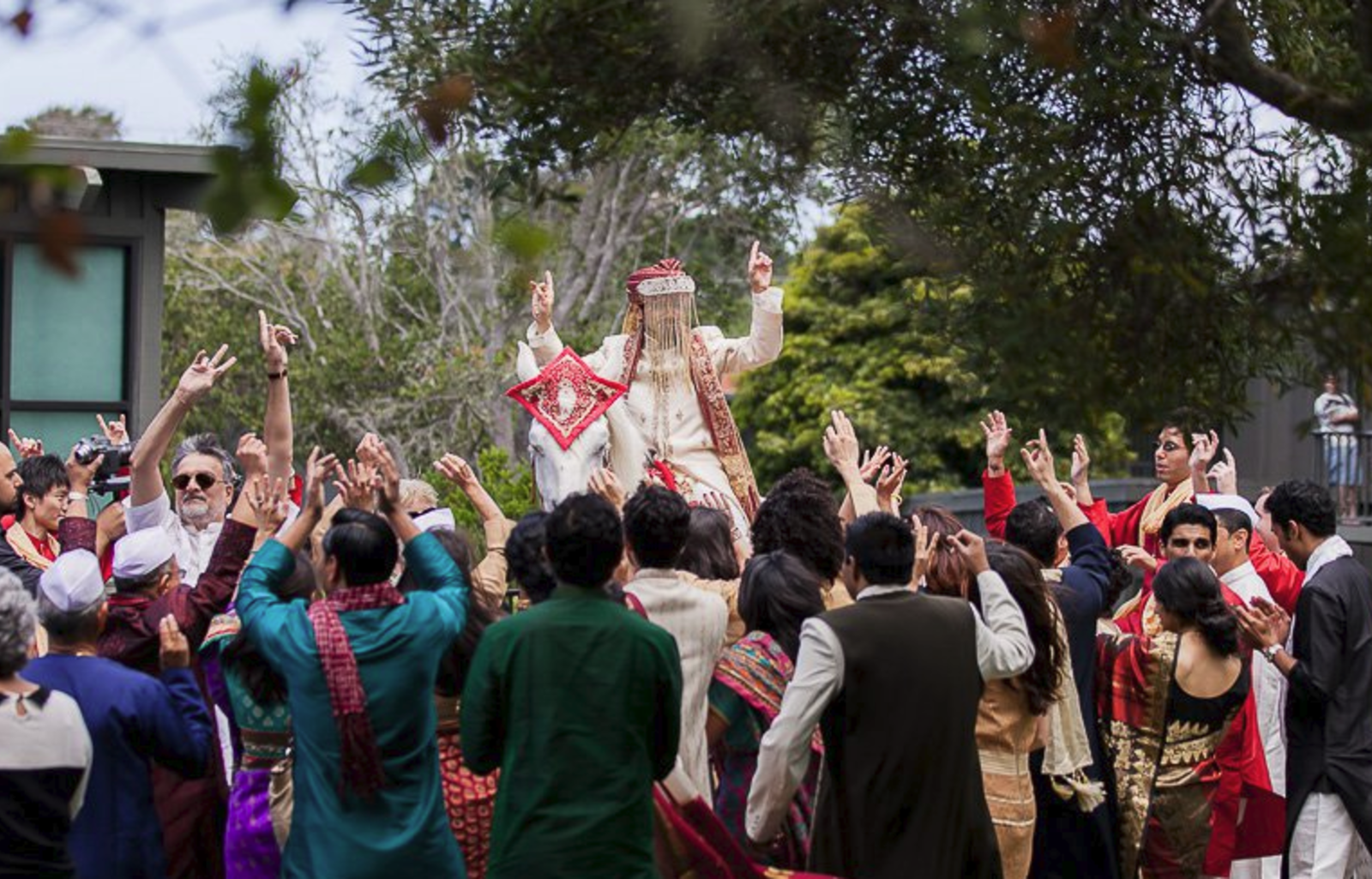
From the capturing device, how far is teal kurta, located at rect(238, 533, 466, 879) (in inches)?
215

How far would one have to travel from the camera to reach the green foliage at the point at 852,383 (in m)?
27.4

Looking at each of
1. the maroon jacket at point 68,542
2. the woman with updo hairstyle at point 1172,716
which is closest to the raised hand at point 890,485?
the woman with updo hairstyle at point 1172,716

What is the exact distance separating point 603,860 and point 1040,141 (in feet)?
6.82

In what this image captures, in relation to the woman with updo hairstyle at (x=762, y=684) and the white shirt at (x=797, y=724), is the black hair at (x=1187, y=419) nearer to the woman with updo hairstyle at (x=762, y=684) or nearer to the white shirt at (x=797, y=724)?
the white shirt at (x=797, y=724)

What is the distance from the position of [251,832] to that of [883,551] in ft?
6.67

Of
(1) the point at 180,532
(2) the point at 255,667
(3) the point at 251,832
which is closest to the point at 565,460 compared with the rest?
(1) the point at 180,532

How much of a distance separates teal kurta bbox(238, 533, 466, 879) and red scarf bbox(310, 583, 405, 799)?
0.07 ft

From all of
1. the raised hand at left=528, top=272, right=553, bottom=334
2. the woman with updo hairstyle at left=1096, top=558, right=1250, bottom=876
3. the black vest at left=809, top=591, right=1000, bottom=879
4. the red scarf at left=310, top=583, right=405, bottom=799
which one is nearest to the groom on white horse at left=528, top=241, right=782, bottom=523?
the raised hand at left=528, top=272, right=553, bottom=334

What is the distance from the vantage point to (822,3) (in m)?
4.63

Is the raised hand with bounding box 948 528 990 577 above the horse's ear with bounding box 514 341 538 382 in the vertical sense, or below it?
below

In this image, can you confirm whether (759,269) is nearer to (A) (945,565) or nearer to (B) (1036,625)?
(A) (945,565)

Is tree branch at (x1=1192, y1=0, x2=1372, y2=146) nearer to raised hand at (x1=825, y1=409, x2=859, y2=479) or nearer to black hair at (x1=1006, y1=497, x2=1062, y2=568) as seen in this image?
black hair at (x1=1006, y1=497, x2=1062, y2=568)

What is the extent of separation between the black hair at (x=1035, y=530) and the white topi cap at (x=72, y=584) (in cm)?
332

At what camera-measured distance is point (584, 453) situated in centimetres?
966
